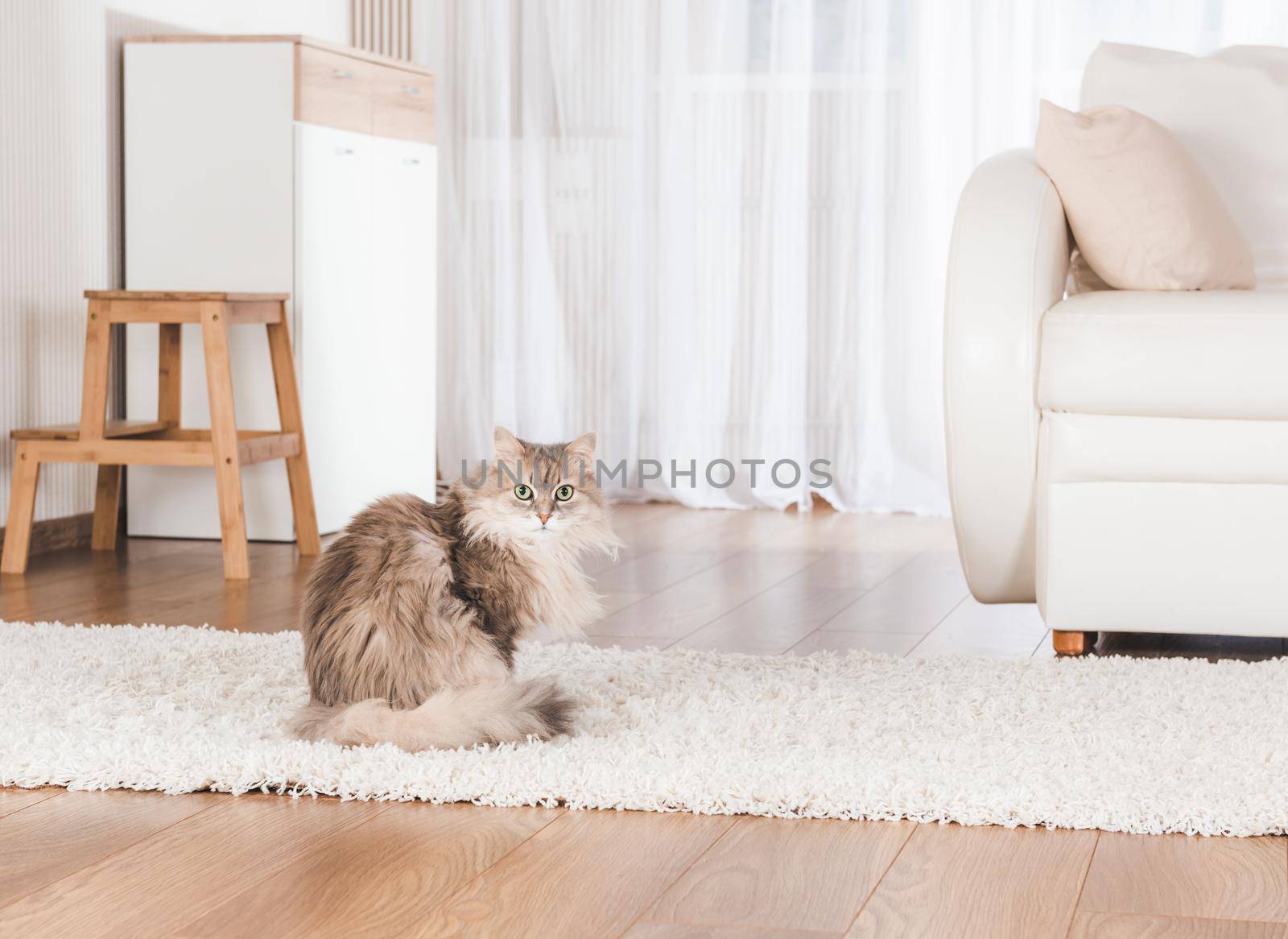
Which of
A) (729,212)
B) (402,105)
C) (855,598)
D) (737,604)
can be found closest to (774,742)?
(737,604)

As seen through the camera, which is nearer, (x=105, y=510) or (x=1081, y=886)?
(x=1081, y=886)

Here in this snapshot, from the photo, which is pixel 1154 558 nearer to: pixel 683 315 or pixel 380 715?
pixel 380 715

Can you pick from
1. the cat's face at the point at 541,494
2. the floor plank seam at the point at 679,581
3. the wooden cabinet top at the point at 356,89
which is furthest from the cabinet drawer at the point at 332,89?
the cat's face at the point at 541,494

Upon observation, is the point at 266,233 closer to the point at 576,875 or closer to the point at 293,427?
the point at 293,427

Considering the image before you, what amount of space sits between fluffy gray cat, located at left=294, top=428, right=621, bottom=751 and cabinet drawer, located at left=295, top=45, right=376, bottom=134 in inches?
72.8

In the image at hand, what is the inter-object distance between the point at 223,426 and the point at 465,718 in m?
1.63

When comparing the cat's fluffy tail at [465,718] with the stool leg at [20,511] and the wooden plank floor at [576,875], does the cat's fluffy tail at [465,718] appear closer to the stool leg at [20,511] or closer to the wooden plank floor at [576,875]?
the wooden plank floor at [576,875]

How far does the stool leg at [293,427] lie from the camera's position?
3291 millimetres

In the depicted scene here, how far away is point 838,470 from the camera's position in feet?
14.1

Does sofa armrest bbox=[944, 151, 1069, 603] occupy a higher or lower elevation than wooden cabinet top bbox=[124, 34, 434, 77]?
lower

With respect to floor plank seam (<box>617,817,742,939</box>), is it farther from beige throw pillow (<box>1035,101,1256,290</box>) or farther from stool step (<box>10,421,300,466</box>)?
stool step (<box>10,421,300,466</box>)

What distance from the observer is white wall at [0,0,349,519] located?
3.20 metres

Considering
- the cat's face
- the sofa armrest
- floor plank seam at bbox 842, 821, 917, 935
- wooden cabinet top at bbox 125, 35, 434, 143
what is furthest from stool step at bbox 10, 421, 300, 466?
floor plank seam at bbox 842, 821, 917, 935

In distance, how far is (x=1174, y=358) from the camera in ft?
6.79
